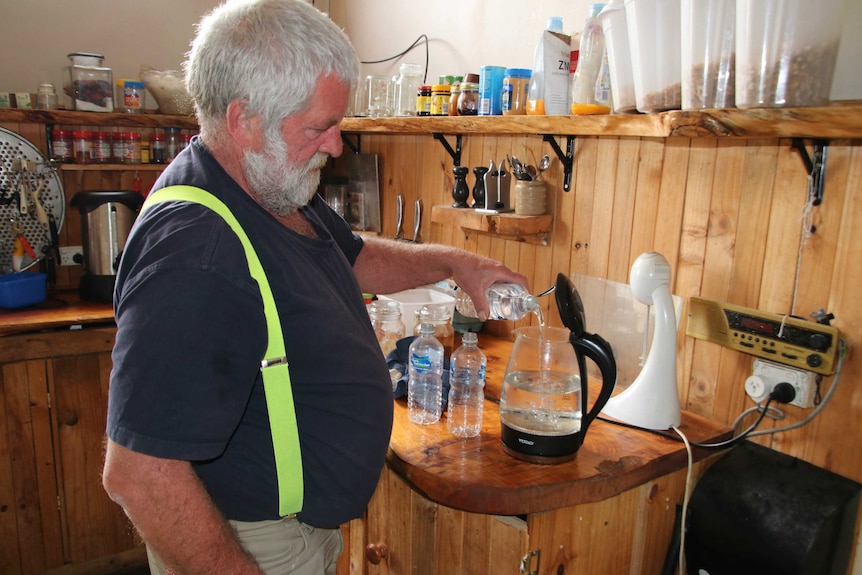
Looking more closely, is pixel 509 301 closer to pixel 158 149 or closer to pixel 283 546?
pixel 283 546

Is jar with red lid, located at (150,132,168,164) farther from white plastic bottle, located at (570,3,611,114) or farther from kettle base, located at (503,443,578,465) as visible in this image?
kettle base, located at (503,443,578,465)

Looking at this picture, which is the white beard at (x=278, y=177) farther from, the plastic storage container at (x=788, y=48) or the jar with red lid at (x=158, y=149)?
the jar with red lid at (x=158, y=149)

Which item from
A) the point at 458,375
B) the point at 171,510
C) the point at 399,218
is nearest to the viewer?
the point at 171,510

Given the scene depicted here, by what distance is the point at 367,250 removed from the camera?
172 cm

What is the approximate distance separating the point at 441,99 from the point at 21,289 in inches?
67.8

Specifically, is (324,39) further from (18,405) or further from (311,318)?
(18,405)

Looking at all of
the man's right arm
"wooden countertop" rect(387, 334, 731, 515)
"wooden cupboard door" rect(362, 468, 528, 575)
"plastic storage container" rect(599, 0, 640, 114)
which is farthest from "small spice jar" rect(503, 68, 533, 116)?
the man's right arm

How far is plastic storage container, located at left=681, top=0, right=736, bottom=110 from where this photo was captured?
1.15m

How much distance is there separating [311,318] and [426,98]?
1271mm

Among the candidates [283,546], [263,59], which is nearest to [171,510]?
[283,546]

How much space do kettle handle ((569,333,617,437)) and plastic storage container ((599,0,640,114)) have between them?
50cm

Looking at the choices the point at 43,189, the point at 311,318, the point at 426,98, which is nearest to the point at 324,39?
the point at 311,318

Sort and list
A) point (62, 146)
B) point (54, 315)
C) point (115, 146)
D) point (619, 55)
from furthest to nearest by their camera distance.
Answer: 1. point (115, 146)
2. point (62, 146)
3. point (54, 315)
4. point (619, 55)

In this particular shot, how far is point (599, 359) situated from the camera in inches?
53.1
